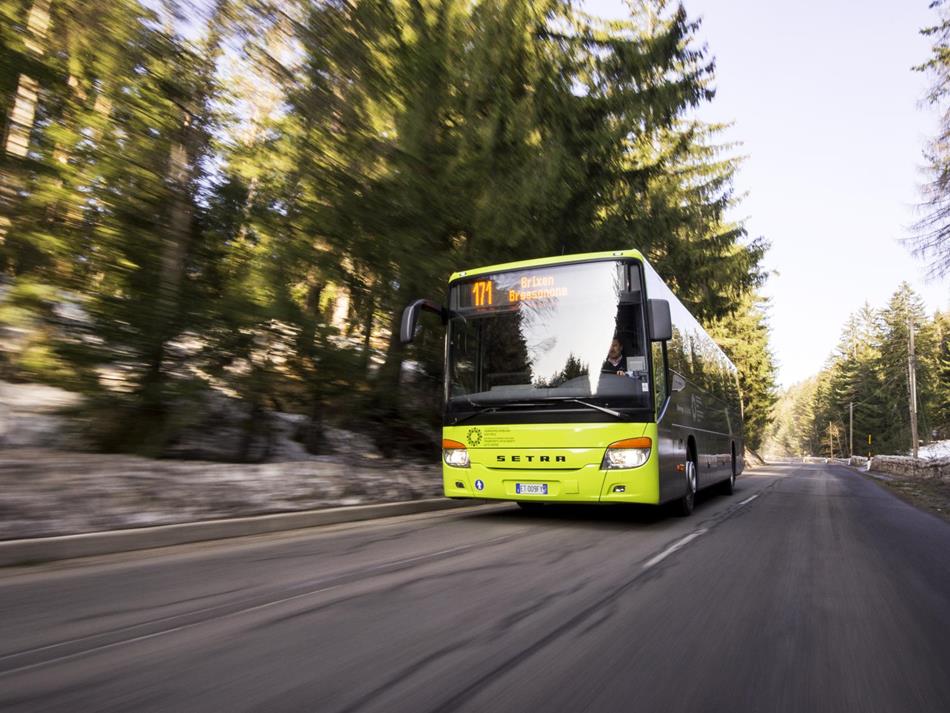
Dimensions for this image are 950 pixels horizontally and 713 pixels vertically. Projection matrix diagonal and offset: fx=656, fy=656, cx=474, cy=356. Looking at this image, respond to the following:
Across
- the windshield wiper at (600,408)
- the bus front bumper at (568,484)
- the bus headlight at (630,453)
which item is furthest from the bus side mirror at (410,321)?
the bus headlight at (630,453)

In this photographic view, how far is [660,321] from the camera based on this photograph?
729 cm

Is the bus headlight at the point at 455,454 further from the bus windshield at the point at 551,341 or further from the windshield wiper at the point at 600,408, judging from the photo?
the windshield wiper at the point at 600,408

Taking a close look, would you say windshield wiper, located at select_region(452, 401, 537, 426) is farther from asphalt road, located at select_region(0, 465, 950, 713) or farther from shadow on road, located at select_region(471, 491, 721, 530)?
asphalt road, located at select_region(0, 465, 950, 713)

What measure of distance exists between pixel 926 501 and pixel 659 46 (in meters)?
11.4

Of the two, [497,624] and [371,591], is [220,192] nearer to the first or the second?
[371,591]

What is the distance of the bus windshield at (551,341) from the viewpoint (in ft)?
24.2

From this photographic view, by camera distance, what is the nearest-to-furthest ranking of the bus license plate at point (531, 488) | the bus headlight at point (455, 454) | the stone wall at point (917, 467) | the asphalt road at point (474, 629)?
the asphalt road at point (474, 629) → the bus license plate at point (531, 488) → the bus headlight at point (455, 454) → the stone wall at point (917, 467)

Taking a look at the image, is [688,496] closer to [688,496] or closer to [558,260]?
[688,496]

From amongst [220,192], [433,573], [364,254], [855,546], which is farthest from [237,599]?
[855,546]

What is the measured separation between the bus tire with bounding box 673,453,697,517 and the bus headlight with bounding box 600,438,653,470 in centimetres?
223

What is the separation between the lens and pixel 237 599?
399 cm

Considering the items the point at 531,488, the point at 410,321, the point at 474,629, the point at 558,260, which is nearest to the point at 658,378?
the point at 558,260

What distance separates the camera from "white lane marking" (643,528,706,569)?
5.55m

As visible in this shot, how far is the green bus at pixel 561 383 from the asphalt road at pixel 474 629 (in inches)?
46.9
